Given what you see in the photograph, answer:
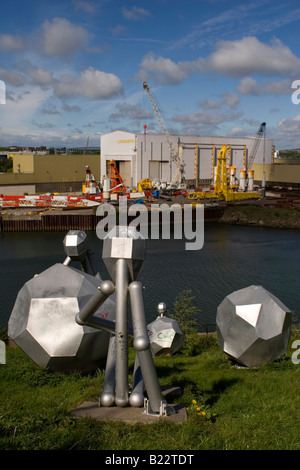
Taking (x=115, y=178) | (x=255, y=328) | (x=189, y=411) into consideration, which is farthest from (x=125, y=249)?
(x=115, y=178)

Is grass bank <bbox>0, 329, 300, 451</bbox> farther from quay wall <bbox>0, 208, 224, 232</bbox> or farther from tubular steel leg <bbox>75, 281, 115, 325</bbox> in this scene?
quay wall <bbox>0, 208, 224, 232</bbox>

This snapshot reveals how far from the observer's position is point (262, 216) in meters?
47.8

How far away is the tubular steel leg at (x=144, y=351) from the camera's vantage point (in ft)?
19.5

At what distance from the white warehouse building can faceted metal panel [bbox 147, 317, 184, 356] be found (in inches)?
2040

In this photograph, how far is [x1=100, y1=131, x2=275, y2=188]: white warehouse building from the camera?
62.8m

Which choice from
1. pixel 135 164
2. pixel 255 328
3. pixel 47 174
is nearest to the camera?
pixel 255 328

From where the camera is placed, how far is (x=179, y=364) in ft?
33.6

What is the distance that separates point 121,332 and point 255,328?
343cm

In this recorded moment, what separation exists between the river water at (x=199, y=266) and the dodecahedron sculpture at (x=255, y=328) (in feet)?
24.8

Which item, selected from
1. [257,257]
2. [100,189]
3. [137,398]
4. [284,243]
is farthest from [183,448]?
[100,189]

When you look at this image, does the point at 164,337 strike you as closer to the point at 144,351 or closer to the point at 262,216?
the point at 144,351

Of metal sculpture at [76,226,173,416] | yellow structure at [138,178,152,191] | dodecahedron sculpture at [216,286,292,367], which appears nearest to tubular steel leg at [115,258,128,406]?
metal sculpture at [76,226,173,416]
